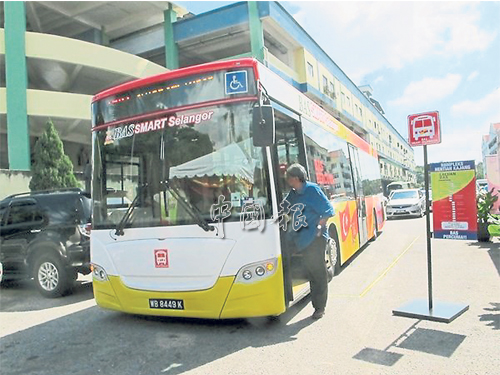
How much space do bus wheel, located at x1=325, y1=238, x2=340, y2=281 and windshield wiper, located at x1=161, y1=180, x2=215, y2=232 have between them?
281 centimetres

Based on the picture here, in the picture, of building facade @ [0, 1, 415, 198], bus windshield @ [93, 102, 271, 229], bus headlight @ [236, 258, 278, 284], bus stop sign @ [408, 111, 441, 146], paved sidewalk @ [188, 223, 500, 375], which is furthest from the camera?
building facade @ [0, 1, 415, 198]

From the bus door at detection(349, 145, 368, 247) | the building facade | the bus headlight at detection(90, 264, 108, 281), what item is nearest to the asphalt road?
the bus headlight at detection(90, 264, 108, 281)

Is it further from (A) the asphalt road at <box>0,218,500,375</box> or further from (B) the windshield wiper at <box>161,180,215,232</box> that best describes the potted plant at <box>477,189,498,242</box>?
(B) the windshield wiper at <box>161,180,215,232</box>

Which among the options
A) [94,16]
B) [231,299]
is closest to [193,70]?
[231,299]

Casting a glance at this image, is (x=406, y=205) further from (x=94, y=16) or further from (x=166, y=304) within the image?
(x=94, y=16)

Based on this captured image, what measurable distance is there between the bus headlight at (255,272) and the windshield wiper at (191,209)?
59cm

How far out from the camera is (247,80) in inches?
191

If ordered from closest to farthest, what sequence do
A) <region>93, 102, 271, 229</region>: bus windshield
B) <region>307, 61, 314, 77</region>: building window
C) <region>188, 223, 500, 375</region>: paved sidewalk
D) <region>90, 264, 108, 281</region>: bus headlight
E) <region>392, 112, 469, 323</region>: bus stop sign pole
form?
<region>188, 223, 500, 375</region>: paved sidewalk
<region>93, 102, 271, 229</region>: bus windshield
<region>392, 112, 469, 323</region>: bus stop sign pole
<region>90, 264, 108, 281</region>: bus headlight
<region>307, 61, 314, 77</region>: building window

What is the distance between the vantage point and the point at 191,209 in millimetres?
4844

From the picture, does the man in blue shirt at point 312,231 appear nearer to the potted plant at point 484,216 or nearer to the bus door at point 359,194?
the bus door at point 359,194

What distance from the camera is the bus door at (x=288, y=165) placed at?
16.2 ft

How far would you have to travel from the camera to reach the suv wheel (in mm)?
7250

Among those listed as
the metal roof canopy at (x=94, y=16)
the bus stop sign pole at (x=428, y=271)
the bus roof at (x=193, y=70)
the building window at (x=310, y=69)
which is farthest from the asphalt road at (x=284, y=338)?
the building window at (x=310, y=69)

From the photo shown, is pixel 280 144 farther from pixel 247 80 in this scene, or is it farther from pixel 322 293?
pixel 322 293
